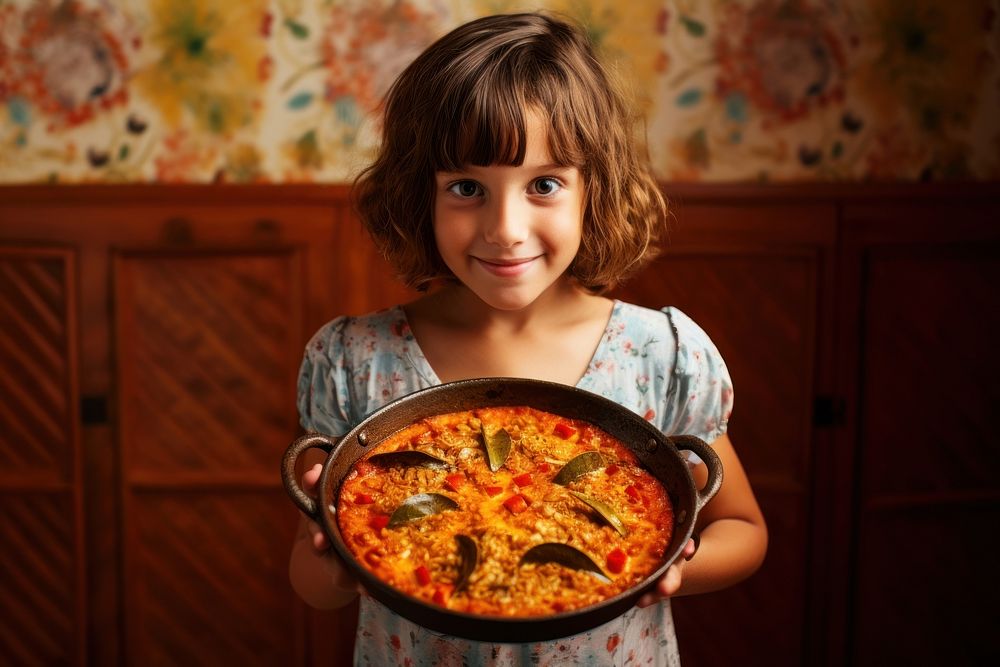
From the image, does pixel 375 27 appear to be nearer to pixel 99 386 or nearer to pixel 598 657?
pixel 99 386

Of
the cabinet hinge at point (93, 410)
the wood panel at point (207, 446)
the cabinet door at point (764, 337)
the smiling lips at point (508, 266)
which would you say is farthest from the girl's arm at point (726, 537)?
the cabinet hinge at point (93, 410)

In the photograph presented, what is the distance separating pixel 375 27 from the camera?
2.20 meters

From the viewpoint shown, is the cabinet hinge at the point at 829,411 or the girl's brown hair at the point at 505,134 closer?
the girl's brown hair at the point at 505,134

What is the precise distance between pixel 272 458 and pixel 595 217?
137cm

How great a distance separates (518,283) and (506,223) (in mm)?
103

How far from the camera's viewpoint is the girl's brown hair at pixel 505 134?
121 centimetres

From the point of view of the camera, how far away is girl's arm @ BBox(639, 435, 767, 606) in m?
1.37

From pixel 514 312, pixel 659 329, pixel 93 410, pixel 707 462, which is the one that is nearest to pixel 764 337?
pixel 659 329

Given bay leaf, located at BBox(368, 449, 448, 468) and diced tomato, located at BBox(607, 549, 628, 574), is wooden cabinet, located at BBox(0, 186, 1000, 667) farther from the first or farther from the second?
diced tomato, located at BBox(607, 549, 628, 574)

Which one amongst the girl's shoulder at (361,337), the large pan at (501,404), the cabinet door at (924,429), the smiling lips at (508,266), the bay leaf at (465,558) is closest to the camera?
the large pan at (501,404)

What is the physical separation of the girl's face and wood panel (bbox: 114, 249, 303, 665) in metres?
1.15

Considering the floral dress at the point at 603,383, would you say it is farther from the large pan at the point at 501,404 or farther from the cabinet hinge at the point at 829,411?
→ the cabinet hinge at the point at 829,411

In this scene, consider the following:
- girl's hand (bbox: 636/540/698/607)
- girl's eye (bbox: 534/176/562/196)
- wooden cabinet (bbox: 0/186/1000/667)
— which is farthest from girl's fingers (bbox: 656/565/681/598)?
wooden cabinet (bbox: 0/186/1000/667)

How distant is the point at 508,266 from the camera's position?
1.25 meters
